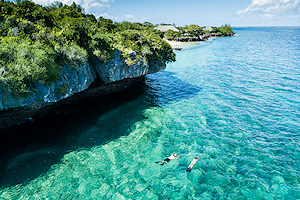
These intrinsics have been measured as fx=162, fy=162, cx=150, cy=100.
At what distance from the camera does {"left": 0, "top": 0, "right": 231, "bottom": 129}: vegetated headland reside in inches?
449

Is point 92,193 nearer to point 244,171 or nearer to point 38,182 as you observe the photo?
point 38,182

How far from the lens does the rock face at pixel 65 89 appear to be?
12.1 metres

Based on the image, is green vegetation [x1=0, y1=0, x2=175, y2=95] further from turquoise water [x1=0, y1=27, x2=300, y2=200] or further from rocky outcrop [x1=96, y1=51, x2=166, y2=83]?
turquoise water [x1=0, y1=27, x2=300, y2=200]

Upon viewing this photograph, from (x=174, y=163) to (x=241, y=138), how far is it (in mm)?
7111

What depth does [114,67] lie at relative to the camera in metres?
17.6

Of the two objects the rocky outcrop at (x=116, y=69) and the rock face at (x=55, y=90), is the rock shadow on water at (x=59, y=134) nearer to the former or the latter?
the rock face at (x=55, y=90)

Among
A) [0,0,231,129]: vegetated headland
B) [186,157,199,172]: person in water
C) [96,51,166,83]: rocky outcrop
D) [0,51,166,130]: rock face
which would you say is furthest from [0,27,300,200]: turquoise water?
[96,51,166,83]: rocky outcrop

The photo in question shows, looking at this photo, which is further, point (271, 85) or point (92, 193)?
point (271, 85)

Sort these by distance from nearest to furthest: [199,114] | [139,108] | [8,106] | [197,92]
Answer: [8,106], [199,114], [139,108], [197,92]

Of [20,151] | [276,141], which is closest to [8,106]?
[20,151]

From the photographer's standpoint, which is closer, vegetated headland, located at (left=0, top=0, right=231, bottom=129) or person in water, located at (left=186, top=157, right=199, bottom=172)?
vegetated headland, located at (left=0, top=0, right=231, bottom=129)

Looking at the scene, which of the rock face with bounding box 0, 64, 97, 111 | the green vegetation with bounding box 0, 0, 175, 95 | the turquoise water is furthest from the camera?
the rock face with bounding box 0, 64, 97, 111

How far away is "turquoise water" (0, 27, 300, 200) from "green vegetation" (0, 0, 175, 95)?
547cm

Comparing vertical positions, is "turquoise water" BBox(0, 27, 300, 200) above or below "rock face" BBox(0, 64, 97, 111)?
below
